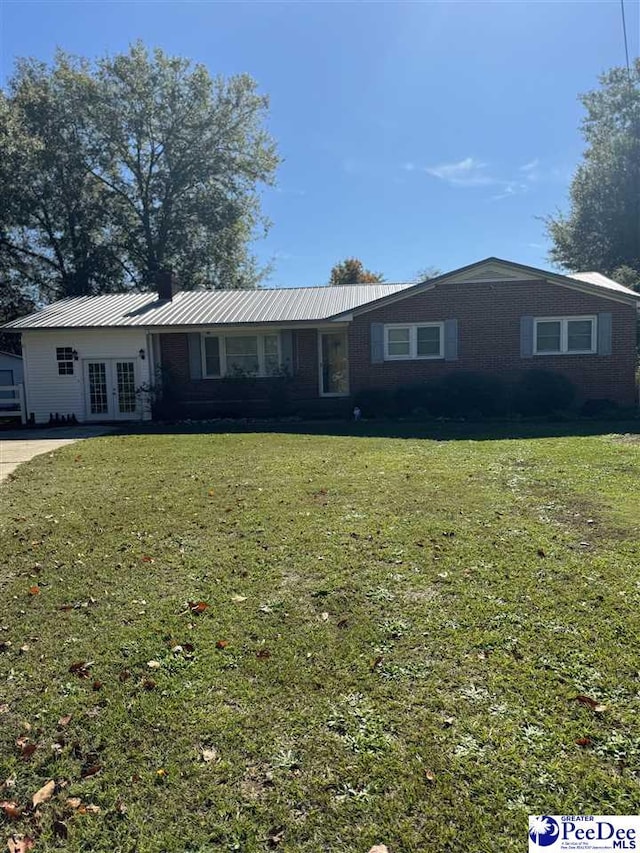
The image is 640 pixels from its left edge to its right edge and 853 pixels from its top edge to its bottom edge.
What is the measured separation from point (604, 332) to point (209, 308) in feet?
40.7

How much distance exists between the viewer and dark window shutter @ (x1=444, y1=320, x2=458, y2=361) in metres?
16.4

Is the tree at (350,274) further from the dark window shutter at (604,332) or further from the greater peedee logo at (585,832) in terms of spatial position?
the greater peedee logo at (585,832)

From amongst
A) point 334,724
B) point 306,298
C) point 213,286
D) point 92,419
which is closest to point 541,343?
point 306,298

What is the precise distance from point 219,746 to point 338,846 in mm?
788

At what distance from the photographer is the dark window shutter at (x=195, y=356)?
59.4ft

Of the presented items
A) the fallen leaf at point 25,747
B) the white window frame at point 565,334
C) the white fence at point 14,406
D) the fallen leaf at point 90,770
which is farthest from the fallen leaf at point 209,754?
the white fence at point 14,406

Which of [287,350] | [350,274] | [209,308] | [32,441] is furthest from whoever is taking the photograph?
[350,274]

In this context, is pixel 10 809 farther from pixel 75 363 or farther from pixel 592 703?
pixel 75 363

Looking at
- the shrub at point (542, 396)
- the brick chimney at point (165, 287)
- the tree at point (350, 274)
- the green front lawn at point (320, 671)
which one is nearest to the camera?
the green front lawn at point (320, 671)

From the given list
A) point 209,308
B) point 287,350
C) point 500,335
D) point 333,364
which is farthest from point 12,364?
point 500,335

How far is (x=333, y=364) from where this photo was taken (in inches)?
715

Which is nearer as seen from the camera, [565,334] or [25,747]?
[25,747]

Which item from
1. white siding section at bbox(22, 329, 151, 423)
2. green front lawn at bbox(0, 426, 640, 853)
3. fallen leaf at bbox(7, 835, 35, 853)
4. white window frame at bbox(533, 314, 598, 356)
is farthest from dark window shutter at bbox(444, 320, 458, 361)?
fallen leaf at bbox(7, 835, 35, 853)

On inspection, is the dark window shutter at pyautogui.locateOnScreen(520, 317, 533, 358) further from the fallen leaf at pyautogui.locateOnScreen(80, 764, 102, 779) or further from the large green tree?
the large green tree
